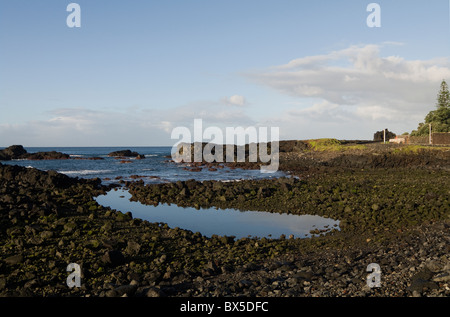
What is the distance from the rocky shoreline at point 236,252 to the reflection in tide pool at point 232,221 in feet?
4.09

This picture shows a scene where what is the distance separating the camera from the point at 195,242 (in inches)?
583

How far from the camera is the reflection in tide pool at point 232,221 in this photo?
57.6ft

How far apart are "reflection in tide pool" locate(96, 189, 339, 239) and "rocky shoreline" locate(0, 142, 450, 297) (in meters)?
1.25

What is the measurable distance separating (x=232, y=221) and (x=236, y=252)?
6.79 metres

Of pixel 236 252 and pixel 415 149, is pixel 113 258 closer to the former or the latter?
pixel 236 252

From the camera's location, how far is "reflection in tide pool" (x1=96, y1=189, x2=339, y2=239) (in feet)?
57.6

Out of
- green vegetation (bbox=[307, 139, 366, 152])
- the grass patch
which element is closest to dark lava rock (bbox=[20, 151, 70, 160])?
green vegetation (bbox=[307, 139, 366, 152])

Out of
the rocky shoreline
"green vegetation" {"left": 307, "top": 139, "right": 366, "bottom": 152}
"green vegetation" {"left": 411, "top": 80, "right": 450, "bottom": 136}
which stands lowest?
the rocky shoreline

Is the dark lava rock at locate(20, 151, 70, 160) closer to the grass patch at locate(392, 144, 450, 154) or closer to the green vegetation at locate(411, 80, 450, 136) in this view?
the grass patch at locate(392, 144, 450, 154)

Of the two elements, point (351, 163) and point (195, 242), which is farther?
point (351, 163)
